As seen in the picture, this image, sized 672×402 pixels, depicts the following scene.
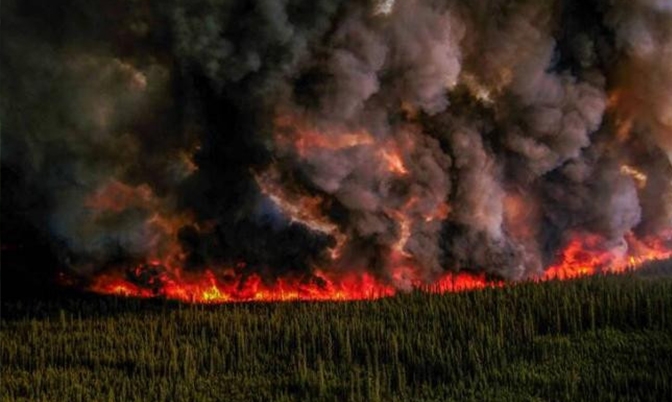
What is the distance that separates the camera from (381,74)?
80.7 ft

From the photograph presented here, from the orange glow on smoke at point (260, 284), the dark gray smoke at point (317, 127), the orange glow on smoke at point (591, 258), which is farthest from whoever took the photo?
the orange glow on smoke at point (591, 258)

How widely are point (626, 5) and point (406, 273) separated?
8.41 meters

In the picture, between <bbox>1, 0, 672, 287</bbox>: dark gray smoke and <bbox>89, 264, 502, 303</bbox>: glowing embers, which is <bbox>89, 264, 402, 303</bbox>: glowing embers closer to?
<bbox>89, 264, 502, 303</bbox>: glowing embers

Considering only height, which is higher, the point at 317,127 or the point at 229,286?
the point at 317,127

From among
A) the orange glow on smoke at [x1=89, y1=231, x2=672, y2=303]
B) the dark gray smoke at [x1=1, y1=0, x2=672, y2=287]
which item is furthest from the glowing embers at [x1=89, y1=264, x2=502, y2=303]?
the dark gray smoke at [x1=1, y1=0, x2=672, y2=287]

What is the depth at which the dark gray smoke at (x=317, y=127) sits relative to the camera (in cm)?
2367

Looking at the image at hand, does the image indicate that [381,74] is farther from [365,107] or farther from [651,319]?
[651,319]

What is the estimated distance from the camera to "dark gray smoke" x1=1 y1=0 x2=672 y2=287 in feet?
77.7

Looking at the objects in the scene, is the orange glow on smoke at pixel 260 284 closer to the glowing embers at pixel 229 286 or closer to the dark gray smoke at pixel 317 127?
the glowing embers at pixel 229 286

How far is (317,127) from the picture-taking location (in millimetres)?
23859

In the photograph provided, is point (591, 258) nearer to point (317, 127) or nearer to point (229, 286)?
point (317, 127)

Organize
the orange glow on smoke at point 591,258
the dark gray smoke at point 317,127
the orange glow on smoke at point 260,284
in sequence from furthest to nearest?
the orange glow on smoke at point 591,258 → the orange glow on smoke at point 260,284 → the dark gray smoke at point 317,127

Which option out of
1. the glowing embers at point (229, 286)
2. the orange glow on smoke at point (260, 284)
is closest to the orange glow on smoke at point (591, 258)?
the orange glow on smoke at point (260, 284)

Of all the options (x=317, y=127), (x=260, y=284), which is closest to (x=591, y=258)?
(x=317, y=127)
